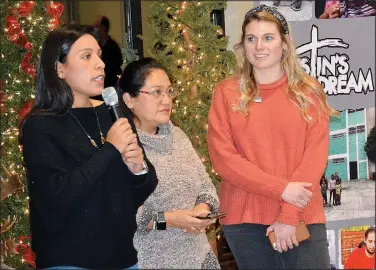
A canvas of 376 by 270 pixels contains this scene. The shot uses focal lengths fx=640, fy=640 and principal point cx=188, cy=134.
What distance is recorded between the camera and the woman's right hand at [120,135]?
237cm

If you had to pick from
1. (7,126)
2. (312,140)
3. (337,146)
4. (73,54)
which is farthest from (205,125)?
(73,54)

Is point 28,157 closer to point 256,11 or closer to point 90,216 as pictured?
point 90,216

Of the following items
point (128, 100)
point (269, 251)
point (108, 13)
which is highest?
point (108, 13)

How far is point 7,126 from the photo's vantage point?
3.73 meters

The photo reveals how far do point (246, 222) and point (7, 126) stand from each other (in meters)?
1.63

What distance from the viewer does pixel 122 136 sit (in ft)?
7.75

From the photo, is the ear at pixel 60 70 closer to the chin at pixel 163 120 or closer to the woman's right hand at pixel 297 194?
the chin at pixel 163 120

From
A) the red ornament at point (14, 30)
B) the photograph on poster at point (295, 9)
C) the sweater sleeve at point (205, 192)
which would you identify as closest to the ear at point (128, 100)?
the sweater sleeve at point (205, 192)

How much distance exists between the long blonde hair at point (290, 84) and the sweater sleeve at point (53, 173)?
2.81 feet

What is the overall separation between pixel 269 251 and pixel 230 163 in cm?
43

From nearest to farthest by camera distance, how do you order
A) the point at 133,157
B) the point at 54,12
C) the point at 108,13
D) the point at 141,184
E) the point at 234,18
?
the point at 133,157, the point at 141,184, the point at 54,12, the point at 234,18, the point at 108,13

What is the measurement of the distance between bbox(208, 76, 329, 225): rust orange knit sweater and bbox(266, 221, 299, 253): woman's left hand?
1.1 inches

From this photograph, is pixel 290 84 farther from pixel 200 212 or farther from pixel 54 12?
pixel 54 12

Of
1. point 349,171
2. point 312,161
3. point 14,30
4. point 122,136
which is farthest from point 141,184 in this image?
point 349,171
